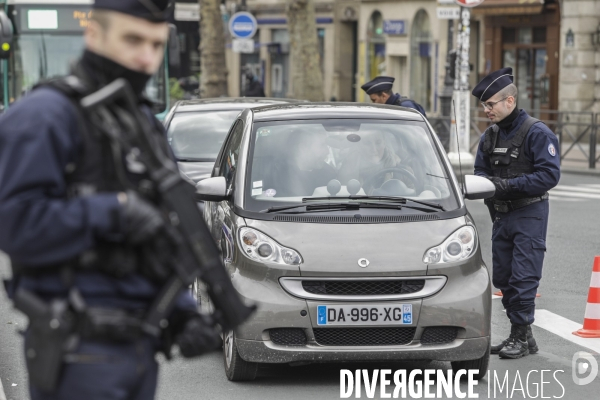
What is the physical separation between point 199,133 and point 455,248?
223 inches

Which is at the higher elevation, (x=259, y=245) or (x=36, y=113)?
(x=36, y=113)

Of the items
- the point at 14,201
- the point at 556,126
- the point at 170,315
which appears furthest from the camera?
the point at 556,126

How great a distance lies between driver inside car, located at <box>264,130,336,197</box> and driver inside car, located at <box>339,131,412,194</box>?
0.12 m

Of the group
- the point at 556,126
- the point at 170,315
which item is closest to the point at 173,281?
the point at 170,315

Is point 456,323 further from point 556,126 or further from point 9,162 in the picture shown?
point 556,126

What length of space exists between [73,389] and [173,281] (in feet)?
1.26

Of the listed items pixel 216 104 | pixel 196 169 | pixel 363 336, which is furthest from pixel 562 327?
pixel 216 104

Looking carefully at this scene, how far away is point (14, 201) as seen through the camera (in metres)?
3.03

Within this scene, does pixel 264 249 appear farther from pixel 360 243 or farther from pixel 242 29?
pixel 242 29

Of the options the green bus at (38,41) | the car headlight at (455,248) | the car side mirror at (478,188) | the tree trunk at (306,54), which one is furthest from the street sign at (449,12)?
the car headlight at (455,248)

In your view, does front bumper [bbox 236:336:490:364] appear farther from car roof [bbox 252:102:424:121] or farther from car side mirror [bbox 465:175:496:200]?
car roof [bbox 252:102:424:121]

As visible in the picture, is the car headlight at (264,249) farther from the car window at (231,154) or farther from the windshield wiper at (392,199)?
the car window at (231,154)

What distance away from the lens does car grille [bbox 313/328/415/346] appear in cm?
648

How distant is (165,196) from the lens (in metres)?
3.13
